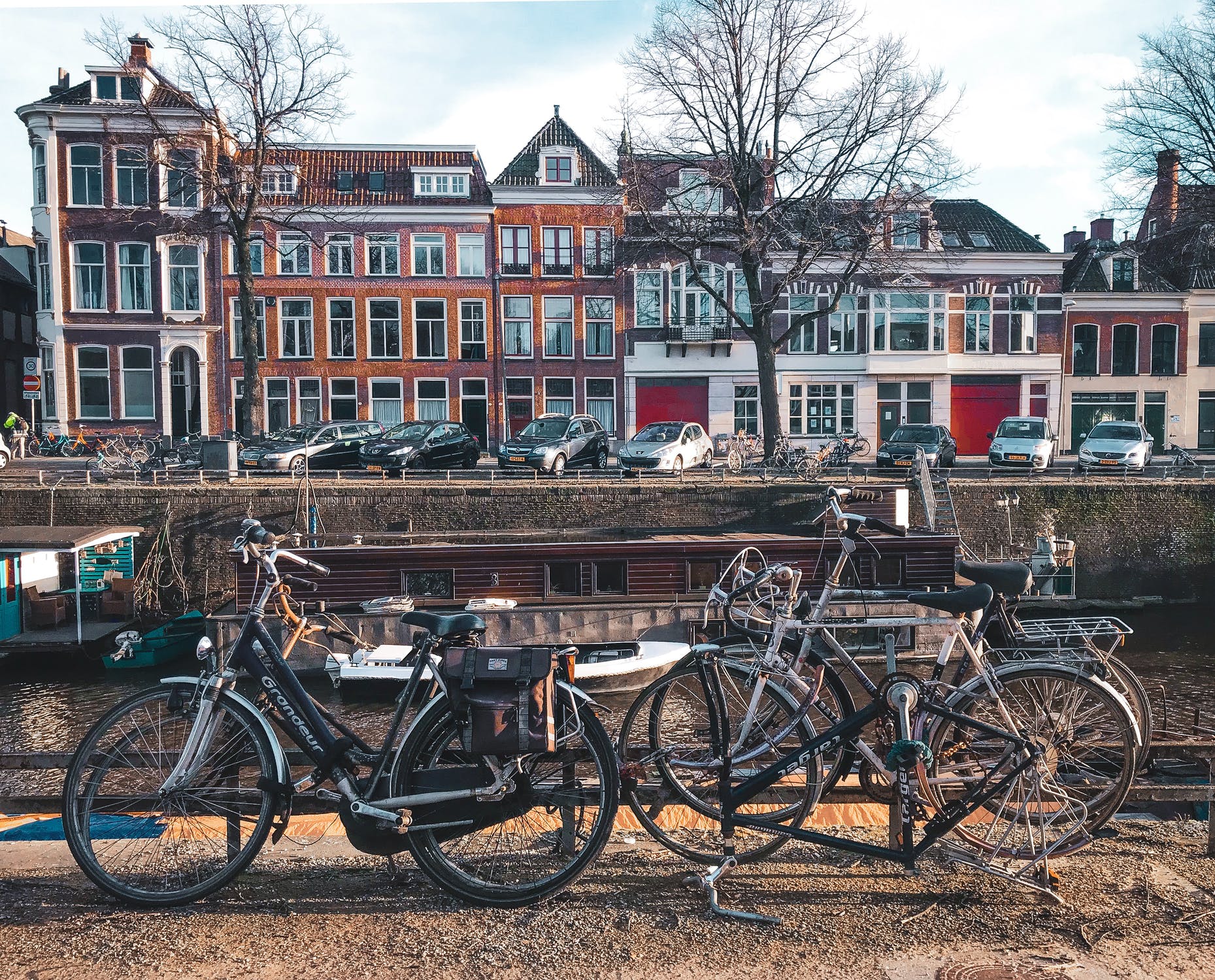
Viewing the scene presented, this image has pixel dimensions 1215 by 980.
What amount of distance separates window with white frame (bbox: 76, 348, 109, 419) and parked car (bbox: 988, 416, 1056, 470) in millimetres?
28807

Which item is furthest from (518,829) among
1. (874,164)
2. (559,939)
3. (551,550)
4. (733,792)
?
(874,164)

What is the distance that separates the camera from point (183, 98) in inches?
1133

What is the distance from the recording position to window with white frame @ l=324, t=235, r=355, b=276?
36.6 metres

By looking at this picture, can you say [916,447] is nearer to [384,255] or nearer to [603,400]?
[603,400]

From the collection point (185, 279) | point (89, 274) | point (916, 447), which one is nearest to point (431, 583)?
point (916, 447)

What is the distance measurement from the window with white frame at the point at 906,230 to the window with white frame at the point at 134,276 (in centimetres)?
2488

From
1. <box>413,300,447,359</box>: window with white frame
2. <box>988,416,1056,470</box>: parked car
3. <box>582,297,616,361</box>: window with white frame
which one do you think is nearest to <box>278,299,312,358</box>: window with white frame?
<box>413,300,447,359</box>: window with white frame

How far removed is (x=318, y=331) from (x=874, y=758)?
35176 millimetres

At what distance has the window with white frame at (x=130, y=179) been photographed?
3447 cm

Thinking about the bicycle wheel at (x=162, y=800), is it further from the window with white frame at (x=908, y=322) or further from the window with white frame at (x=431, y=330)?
the window with white frame at (x=908, y=322)

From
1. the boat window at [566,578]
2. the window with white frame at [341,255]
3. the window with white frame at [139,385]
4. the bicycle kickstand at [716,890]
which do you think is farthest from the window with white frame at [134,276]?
the bicycle kickstand at [716,890]

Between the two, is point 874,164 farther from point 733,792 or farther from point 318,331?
point 733,792

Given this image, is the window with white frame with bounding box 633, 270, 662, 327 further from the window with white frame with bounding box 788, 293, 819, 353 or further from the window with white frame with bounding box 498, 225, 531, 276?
the window with white frame with bounding box 788, 293, 819, 353

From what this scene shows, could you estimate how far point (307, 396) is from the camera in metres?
36.8
